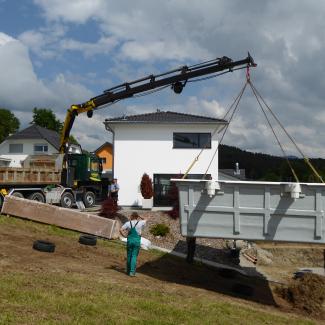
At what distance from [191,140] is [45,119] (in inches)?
2095

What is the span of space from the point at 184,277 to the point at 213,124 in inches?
616

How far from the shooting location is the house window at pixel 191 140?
27.9 metres

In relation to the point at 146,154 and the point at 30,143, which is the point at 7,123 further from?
the point at 146,154

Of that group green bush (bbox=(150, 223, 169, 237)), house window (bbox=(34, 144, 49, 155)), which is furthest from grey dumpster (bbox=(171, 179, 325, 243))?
house window (bbox=(34, 144, 49, 155))

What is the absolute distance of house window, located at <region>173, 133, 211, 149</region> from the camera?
2788 centimetres

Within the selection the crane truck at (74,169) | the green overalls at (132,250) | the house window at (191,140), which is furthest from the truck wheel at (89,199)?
the green overalls at (132,250)

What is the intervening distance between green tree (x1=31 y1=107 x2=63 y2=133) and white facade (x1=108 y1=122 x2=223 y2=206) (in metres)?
50.9

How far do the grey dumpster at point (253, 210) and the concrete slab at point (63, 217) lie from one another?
674 cm

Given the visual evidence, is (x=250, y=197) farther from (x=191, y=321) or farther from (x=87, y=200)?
(x=87, y=200)

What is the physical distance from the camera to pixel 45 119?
77.1m

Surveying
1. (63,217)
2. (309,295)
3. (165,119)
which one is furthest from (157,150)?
(309,295)

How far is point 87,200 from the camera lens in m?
26.0

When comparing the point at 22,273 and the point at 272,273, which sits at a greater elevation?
the point at 22,273

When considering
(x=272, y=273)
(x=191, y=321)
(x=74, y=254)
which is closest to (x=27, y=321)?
(x=191, y=321)
